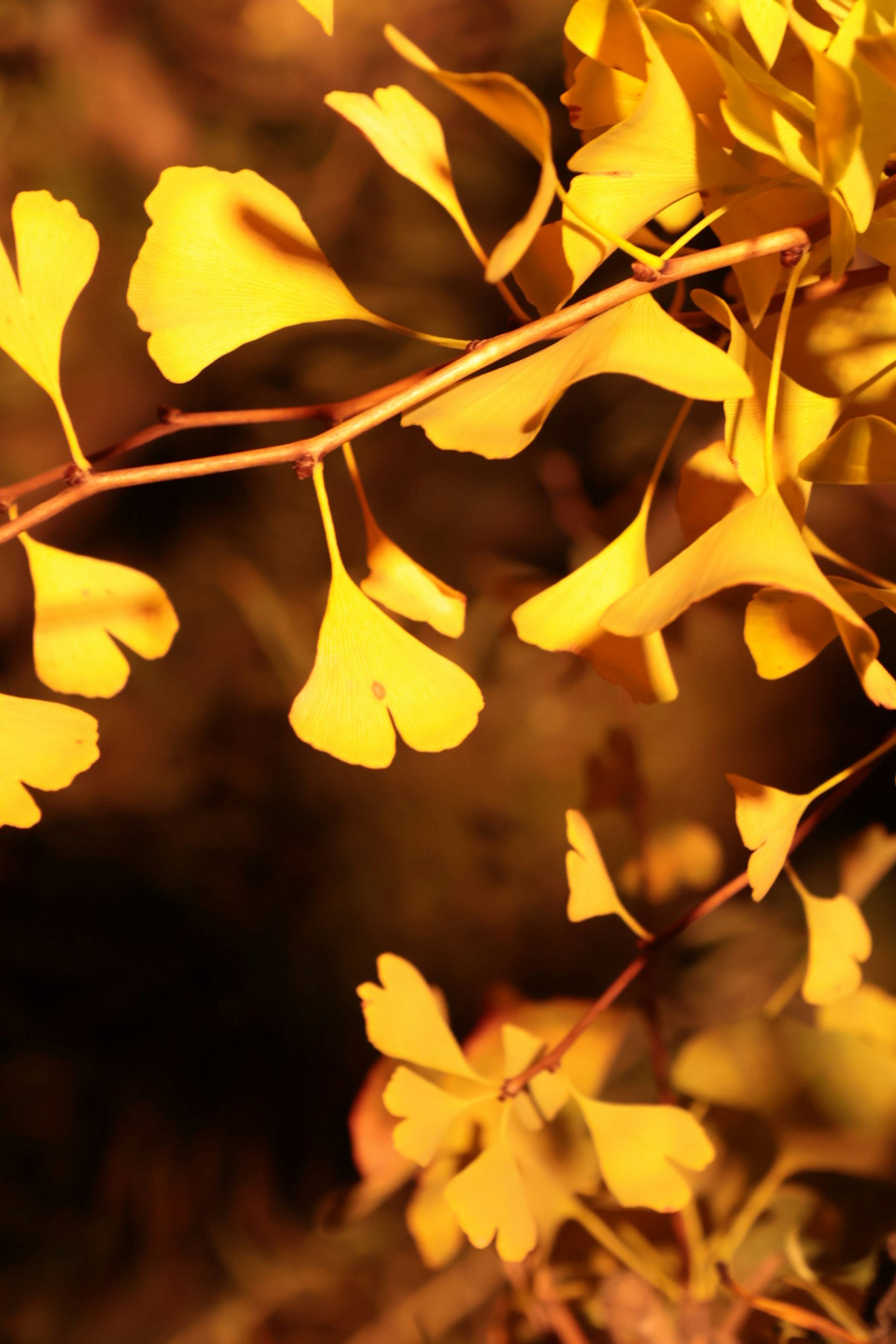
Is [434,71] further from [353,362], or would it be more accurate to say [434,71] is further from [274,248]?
[353,362]

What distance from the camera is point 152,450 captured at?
0.37m

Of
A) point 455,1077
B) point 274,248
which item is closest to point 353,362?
point 274,248

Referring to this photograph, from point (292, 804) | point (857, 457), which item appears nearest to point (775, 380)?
Result: point (857, 457)

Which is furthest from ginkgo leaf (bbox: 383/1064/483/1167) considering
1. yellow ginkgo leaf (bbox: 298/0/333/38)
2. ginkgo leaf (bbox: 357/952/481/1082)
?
yellow ginkgo leaf (bbox: 298/0/333/38)

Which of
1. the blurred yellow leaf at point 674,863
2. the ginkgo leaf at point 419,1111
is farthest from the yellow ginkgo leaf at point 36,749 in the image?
the blurred yellow leaf at point 674,863

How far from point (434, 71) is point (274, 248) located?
81mm

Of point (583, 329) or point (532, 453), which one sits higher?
point (583, 329)

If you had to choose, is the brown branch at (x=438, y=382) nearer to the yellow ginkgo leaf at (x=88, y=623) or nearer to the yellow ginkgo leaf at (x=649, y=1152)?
the yellow ginkgo leaf at (x=88, y=623)

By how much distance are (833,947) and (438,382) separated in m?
0.21

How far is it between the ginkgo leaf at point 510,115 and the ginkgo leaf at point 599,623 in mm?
87

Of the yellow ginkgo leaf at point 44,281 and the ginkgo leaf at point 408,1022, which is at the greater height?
the yellow ginkgo leaf at point 44,281

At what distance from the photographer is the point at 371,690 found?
196 millimetres

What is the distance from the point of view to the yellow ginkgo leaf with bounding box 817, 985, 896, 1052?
362mm

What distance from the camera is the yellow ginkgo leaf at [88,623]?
0.21 meters
